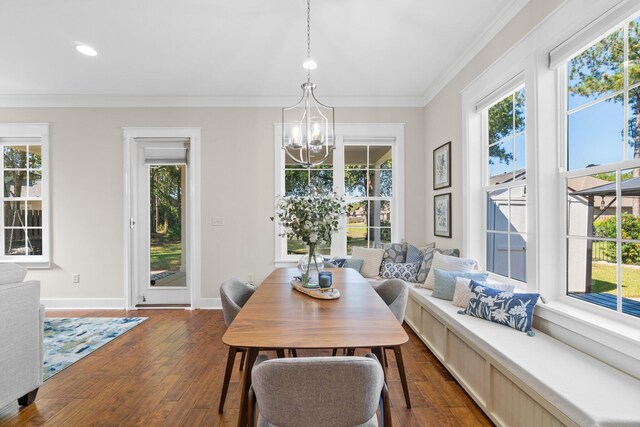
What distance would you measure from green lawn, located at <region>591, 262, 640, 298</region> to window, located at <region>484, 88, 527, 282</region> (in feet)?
1.89

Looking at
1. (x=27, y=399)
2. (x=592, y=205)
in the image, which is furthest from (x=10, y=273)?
(x=592, y=205)

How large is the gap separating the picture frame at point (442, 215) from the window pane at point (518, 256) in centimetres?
93

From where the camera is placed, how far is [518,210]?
253 centimetres

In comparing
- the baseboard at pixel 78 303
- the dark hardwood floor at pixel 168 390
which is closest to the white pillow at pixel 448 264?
the dark hardwood floor at pixel 168 390

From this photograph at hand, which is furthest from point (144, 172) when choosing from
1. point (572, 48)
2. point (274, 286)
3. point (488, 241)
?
point (572, 48)

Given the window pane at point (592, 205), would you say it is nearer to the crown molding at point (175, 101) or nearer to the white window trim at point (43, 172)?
the crown molding at point (175, 101)

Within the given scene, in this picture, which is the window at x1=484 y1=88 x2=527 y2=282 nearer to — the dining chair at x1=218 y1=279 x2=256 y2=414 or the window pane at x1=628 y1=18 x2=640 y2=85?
the window pane at x1=628 y1=18 x2=640 y2=85

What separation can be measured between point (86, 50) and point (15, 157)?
93.5 inches

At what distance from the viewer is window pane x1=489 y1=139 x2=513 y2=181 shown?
8.70ft

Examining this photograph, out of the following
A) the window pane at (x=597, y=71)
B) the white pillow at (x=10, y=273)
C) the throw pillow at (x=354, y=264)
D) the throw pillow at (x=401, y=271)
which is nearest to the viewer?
the window pane at (x=597, y=71)

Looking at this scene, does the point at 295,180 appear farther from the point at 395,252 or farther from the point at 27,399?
the point at 27,399

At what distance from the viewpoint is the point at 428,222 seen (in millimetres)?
4117

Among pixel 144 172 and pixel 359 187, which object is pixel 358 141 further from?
pixel 144 172

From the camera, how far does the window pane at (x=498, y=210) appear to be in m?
2.71
